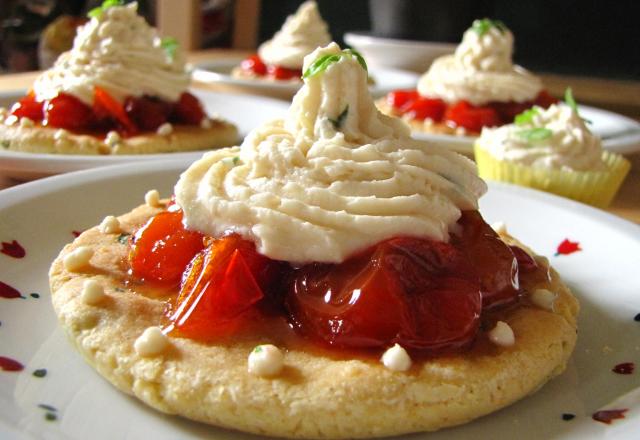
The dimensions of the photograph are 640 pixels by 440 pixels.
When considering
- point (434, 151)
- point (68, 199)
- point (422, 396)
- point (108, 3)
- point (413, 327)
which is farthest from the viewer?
point (108, 3)

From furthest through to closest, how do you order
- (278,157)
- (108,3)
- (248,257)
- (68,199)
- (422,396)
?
(108,3), (68,199), (278,157), (248,257), (422,396)

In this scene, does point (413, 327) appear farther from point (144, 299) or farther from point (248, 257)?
point (144, 299)

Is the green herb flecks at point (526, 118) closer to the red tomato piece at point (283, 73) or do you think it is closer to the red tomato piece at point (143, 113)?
the red tomato piece at point (143, 113)

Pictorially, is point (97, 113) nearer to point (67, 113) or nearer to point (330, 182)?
point (67, 113)

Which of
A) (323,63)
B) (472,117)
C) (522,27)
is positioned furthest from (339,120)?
(522,27)

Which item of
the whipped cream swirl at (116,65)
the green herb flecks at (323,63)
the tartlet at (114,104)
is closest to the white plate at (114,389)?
the tartlet at (114,104)

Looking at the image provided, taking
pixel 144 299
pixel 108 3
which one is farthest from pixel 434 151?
pixel 108 3

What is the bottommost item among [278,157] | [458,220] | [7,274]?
[7,274]
